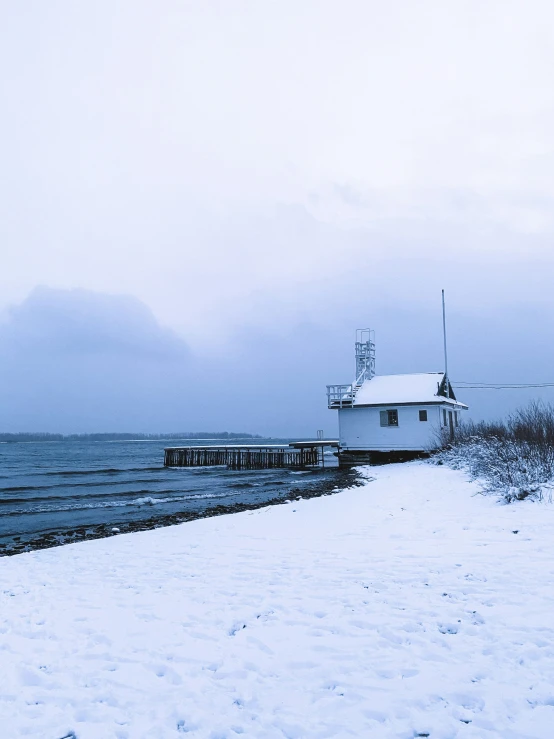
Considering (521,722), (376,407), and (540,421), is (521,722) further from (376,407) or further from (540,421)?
(376,407)

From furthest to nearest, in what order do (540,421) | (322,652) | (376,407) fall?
(376,407) < (540,421) < (322,652)

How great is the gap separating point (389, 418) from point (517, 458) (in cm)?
2103

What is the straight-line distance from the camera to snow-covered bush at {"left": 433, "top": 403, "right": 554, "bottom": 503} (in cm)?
1462

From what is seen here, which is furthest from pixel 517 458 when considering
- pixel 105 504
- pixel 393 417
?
pixel 393 417

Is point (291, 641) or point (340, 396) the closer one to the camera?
point (291, 641)

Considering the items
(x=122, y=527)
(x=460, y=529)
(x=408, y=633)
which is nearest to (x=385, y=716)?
(x=408, y=633)

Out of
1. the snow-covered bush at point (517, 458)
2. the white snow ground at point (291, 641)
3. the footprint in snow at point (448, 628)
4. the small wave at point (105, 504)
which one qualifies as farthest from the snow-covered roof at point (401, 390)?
the footprint in snow at point (448, 628)

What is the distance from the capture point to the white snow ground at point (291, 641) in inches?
171

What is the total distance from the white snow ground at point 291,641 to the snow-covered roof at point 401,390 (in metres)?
27.4

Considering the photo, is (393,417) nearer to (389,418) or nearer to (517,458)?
(389,418)

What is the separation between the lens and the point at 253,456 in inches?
2083

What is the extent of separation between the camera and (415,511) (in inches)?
572

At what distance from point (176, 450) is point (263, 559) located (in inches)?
1825

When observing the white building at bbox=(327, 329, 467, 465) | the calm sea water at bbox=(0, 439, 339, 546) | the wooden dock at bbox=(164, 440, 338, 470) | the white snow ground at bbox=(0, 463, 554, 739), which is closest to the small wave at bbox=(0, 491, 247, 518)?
the calm sea water at bbox=(0, 439, 339, 546)
